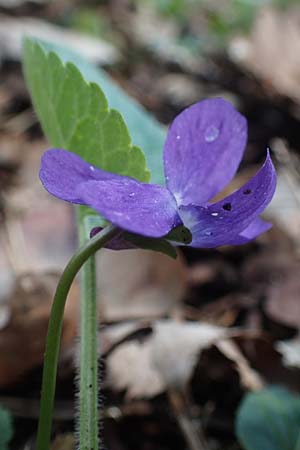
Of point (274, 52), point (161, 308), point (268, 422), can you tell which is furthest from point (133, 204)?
point (274, 52)

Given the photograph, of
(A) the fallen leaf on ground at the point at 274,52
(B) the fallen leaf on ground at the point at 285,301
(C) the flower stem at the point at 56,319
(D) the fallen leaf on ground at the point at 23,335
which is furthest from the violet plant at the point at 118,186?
(A) the fallen leaf on ground at the point at 274,52

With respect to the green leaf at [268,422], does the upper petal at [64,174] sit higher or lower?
higher

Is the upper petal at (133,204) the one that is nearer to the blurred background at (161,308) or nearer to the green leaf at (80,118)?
the green leaf at (80,118)

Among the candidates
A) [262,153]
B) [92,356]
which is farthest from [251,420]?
[262,153]

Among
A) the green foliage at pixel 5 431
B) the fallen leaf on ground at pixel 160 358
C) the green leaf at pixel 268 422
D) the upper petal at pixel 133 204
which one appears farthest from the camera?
the fallen leaf on ground at pixel 160 358

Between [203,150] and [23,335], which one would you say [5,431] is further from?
[203,150]

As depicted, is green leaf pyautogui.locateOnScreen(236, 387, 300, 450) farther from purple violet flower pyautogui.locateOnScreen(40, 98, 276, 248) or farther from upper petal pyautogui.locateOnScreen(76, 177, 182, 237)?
upper petal pyautogui.locateOnScreen(76, 177, 182, 237)
